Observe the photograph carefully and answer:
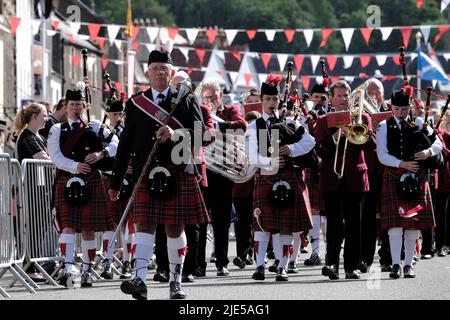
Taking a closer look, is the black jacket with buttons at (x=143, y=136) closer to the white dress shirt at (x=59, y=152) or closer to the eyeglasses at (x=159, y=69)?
the eyeglasses at (x=159, y=69)

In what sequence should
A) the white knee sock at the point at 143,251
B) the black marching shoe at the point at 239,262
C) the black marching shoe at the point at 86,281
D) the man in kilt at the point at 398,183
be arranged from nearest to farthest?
the white knee sock at the point at 143,251
the black marching shoe at the point at 86,281
the man in kilt at the point at 398,183
the black marching shoe at the point at 239,262

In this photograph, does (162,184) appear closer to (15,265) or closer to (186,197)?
(186,197)

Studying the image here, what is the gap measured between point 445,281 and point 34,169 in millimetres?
3914

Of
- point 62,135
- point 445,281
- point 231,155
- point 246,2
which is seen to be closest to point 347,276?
point 445,281

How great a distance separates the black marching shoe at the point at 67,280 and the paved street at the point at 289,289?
8 cm

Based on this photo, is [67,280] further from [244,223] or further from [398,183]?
[244,223]

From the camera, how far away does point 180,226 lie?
35.2ft

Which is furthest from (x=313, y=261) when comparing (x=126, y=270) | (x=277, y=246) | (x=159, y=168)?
(x=159, y=168)

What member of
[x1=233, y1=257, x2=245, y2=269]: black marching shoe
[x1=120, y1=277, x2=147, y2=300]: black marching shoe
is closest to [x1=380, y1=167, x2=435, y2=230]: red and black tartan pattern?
[x1=233, y1=257, x2=245, y2=269]: black marching shoe

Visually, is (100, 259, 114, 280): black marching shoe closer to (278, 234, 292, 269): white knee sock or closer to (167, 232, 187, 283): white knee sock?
(278, 234, 292, 269): white knee sock

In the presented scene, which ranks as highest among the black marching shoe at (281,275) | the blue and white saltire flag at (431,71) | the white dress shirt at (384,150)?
the blue and white saltire flag at (431,71)

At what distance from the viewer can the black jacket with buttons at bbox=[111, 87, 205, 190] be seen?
10.6 metres

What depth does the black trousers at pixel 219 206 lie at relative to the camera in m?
14.4

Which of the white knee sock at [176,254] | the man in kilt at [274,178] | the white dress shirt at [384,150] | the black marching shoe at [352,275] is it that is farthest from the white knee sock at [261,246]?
the white knee sock at [176,254]
